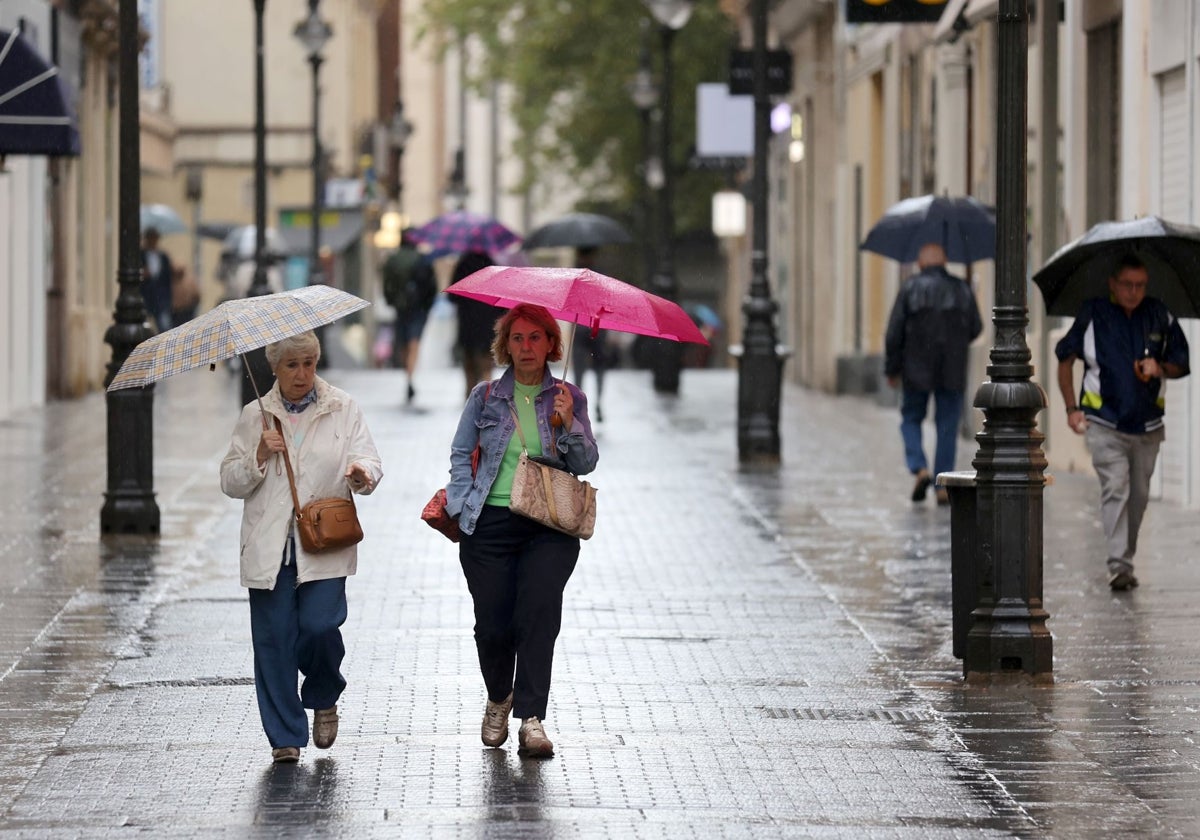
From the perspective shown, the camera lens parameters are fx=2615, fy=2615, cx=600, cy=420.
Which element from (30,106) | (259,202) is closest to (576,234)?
(259,202)

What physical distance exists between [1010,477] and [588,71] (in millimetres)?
38551

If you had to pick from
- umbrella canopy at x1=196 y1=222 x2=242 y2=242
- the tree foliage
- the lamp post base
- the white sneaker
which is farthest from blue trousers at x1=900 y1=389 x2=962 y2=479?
umbrella canopy at x1=196 y1=222 x2=242 y2=242

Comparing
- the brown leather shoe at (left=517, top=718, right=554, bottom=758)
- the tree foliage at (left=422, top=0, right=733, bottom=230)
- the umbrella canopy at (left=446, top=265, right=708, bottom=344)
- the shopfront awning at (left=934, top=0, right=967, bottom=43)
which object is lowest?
the brown leather shoe at (left=517, top=718, right=554, bottom=758)

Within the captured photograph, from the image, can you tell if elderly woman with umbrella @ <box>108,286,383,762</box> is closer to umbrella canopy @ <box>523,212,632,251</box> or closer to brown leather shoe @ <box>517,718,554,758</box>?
brown leather shoe @ <box>517,718,554,758</box>

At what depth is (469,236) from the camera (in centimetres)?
2522

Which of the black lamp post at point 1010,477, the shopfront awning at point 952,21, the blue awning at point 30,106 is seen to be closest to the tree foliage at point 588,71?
the shopfront awning at point 952,21

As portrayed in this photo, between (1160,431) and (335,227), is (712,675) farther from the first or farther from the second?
(335,227)

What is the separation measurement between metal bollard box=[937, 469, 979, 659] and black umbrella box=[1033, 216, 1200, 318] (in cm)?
244

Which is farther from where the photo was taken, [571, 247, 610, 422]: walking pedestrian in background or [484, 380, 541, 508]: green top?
[571, 247, 610, 422]: walking pedestrian in background

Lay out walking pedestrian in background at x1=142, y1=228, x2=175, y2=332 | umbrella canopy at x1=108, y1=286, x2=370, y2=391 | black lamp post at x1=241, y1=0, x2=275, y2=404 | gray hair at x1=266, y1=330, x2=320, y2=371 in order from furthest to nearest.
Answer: walking pedestrian in background at x1=142, y1=228, x2=175, y2=332
black lamp post at x1=241, y1=0, x2=275, y2=404
gray hair at x1=266, y1=330, x2=320, y2=371
umbrella canopy at x1=108, y1=286, x2=370, y2=391

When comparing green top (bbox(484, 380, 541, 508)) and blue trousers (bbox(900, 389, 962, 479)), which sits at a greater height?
green top (bbox(484, 380, 541, 508))

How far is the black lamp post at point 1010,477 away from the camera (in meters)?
9.98

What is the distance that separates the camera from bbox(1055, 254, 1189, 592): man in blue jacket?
12594mm

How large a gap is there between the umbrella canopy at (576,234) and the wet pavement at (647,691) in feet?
28.6
